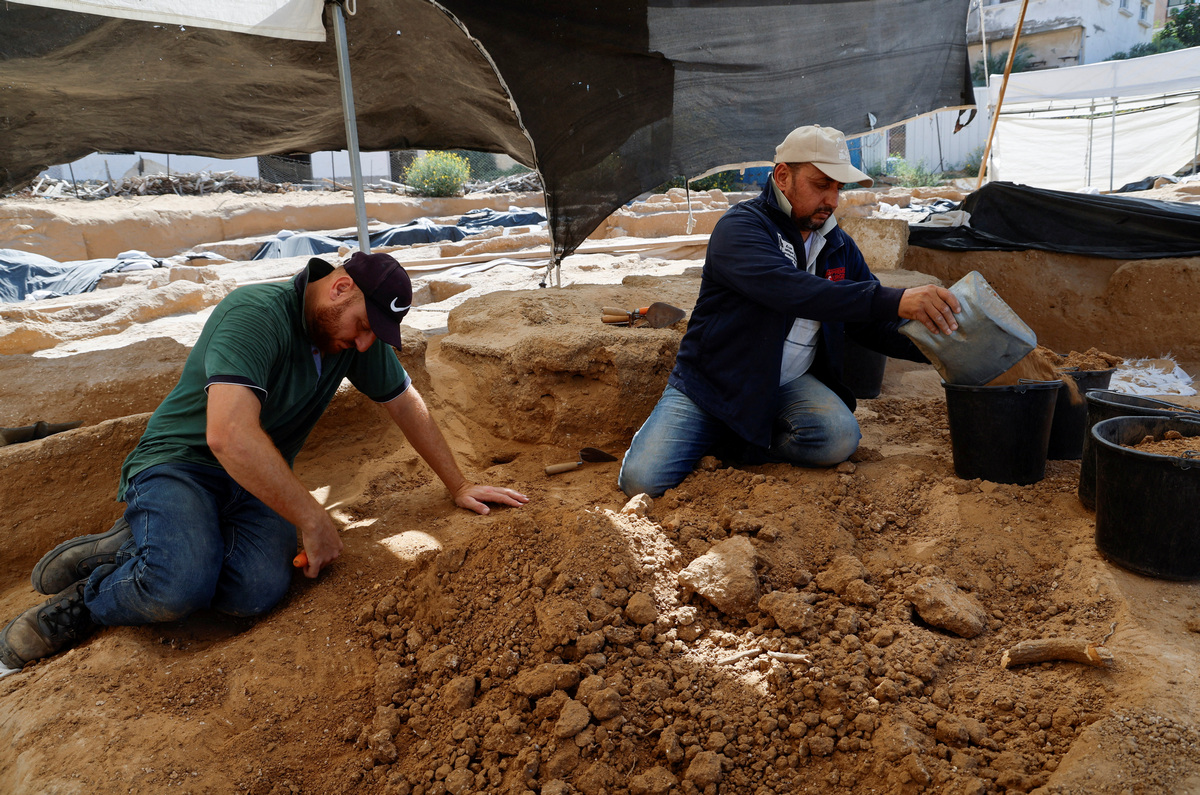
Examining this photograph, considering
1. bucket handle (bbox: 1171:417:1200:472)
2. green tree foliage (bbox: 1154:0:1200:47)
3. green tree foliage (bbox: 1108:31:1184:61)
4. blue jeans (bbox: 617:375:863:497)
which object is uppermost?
green tree foliage (bbox: 1154:0:1200:47)

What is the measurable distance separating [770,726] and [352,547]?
1.51 m

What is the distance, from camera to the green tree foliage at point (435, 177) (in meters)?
18.4

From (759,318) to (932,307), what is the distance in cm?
62

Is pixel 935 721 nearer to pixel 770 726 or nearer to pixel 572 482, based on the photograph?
pixel 770 726

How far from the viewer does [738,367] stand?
9.54 feet

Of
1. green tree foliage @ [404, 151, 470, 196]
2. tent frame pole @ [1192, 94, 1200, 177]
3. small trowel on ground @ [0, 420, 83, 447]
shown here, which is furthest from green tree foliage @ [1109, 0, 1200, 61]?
small trowel on ground @ [0, 420, 83, 447]

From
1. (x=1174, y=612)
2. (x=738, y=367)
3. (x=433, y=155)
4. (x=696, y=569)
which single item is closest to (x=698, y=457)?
(x=738, y=367)

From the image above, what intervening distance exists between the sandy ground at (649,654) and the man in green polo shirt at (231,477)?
124mm

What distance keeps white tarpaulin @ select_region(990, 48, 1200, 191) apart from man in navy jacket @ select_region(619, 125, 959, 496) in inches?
596

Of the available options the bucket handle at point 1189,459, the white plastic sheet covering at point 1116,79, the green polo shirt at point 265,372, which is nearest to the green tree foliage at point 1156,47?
the white plastic sheet covering at point 1116,79

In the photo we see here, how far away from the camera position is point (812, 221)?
2.88m

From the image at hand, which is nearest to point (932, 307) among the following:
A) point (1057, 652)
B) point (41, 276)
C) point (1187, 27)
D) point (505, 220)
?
point (1057, 652)

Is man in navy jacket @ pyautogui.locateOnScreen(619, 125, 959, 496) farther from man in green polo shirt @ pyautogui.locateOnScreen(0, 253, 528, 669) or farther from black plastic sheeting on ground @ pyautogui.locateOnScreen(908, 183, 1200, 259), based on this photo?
black plastic sheeting on ground @ pyautogui.locateOnScreen(908, 183, 1200, 259)

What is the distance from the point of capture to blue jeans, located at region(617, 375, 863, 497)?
2889mm
